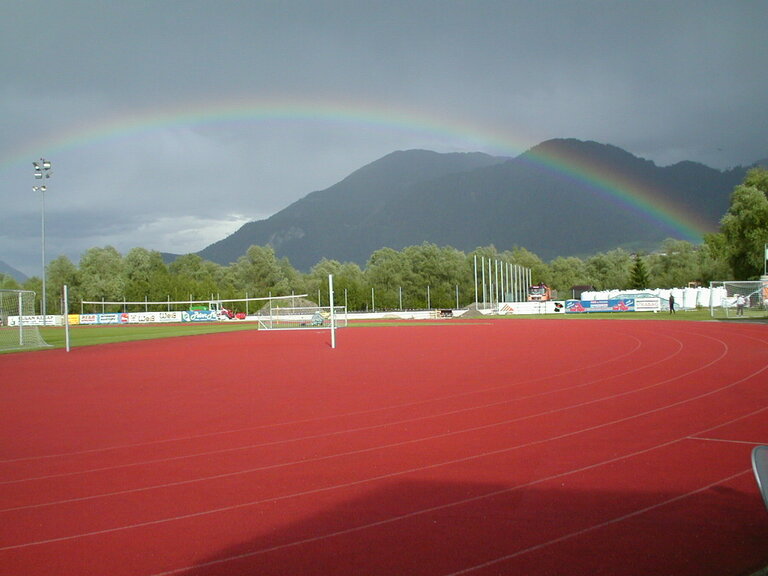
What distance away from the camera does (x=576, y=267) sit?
153750mm

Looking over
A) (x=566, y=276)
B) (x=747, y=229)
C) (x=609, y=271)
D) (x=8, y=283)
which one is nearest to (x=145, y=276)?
(x=8, y=283)

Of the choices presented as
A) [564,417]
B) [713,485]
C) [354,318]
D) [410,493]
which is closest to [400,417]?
[564,417]

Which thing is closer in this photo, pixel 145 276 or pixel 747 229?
pixel 747 229

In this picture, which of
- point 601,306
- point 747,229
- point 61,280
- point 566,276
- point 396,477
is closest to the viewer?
point 396,477

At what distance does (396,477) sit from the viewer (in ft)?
24.0

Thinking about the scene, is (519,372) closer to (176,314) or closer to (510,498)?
(510,498)

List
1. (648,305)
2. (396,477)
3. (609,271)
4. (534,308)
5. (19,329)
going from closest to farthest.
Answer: (396,477)
(19,329)
(648,305)
(534,308)
(609,271)

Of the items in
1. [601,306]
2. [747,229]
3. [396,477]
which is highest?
[747,229]

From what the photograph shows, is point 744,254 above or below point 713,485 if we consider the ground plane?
above

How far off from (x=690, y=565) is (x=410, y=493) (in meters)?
2.73

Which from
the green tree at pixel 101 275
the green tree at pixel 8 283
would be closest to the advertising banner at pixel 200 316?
the green tree at pixel 101 275

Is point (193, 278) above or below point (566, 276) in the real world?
above

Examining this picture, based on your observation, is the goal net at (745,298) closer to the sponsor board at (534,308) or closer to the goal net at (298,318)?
the sponsor board at (534,308)

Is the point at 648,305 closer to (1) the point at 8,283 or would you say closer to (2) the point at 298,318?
(2) the point at 298,318
